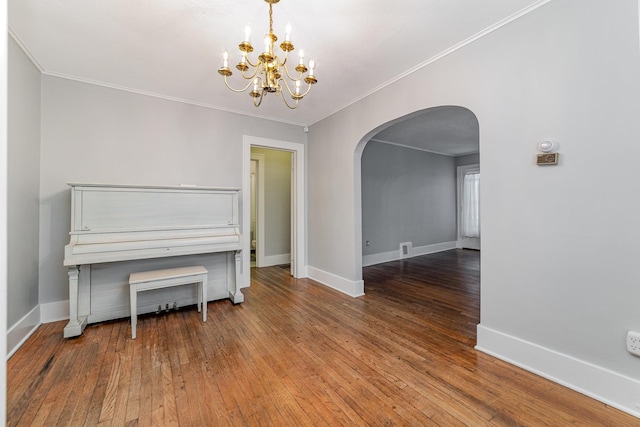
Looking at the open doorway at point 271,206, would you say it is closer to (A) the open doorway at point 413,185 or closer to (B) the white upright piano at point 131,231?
(A) the open doorway at point 413,185

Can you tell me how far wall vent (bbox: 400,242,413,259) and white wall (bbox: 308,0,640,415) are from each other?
371 centimetres

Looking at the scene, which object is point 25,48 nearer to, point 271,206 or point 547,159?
point 271,206

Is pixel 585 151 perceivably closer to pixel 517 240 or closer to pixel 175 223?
pixel 517 240

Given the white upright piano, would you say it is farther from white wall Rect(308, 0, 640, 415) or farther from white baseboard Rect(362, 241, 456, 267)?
white baseboard Rect(362, 241, 456, 267)

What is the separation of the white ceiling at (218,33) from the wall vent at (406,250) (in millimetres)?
3775

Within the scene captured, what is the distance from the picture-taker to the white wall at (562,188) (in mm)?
1478

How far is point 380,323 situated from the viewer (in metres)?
2.59

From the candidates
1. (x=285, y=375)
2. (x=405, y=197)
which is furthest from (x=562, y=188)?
(x=405, y=197)

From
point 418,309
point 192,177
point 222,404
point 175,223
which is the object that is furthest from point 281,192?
point 222,404

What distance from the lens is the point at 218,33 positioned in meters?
2.08

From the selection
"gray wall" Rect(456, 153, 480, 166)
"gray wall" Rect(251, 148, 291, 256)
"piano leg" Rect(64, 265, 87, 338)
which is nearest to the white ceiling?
"piano leg" Rect(64, 265, 87, 338)

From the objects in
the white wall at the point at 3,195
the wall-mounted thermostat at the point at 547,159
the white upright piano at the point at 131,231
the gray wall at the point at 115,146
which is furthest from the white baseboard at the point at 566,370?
the gray wall at the point at 115,146

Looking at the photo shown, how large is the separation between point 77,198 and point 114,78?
1342 mm

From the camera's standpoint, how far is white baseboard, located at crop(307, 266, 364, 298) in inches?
133
